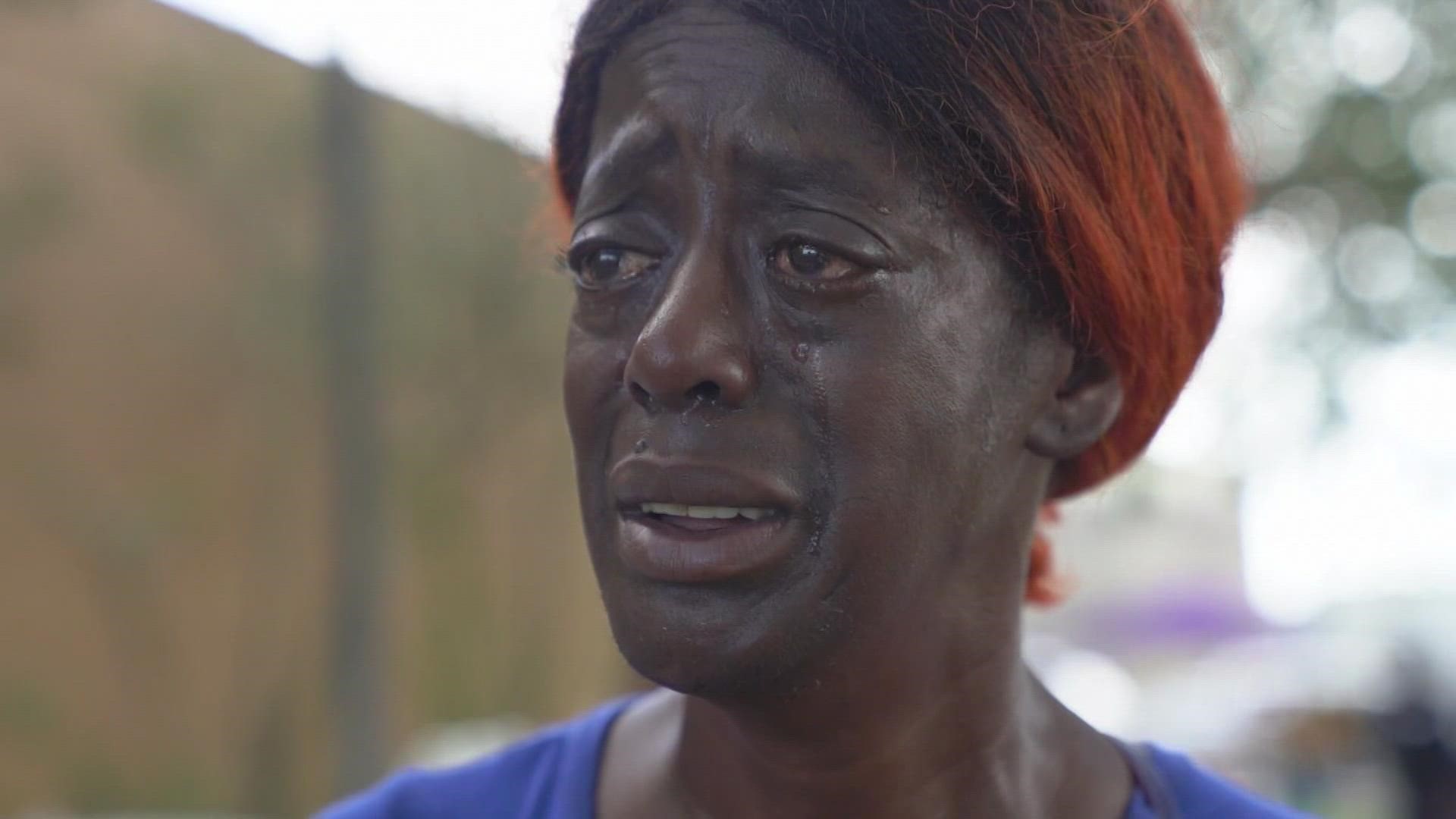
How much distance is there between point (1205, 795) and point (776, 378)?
872 mm

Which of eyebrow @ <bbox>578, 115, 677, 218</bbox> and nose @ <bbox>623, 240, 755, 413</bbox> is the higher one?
eyebrow @ <bbox>578, 115, 677, 218</bbox>

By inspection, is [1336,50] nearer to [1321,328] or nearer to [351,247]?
[1321,328]

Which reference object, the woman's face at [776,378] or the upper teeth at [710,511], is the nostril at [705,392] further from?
the upper teeth at [710,511]

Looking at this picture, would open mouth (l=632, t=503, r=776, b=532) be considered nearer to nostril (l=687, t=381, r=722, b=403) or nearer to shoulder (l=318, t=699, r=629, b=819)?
nostril (l=687, t=381, r=722, b=403)

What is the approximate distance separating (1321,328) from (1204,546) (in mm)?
11635

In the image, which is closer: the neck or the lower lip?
the lower lip

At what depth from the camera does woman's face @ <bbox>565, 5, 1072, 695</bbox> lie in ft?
5.15

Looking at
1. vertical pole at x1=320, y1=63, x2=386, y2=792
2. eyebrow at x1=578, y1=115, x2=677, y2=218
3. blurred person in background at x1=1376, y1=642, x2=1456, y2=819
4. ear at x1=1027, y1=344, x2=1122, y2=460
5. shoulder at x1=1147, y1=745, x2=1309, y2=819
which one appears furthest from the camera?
blurred person in background at x1=1376, y1=642, x2=1456, y2=819

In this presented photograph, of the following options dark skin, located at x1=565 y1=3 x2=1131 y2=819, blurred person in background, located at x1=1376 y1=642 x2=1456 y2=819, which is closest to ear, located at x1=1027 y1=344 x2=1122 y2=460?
dark skin, located at x1=565 y1=3 x2=1131 y2=819

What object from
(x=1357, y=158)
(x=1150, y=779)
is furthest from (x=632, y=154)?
(x=1357, y=158)

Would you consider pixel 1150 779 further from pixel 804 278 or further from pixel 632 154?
pixel 632 154

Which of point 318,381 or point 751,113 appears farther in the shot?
point 318,381

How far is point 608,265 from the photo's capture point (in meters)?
1.76

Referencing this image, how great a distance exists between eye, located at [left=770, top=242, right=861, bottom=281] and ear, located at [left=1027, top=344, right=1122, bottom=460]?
1.11ft
